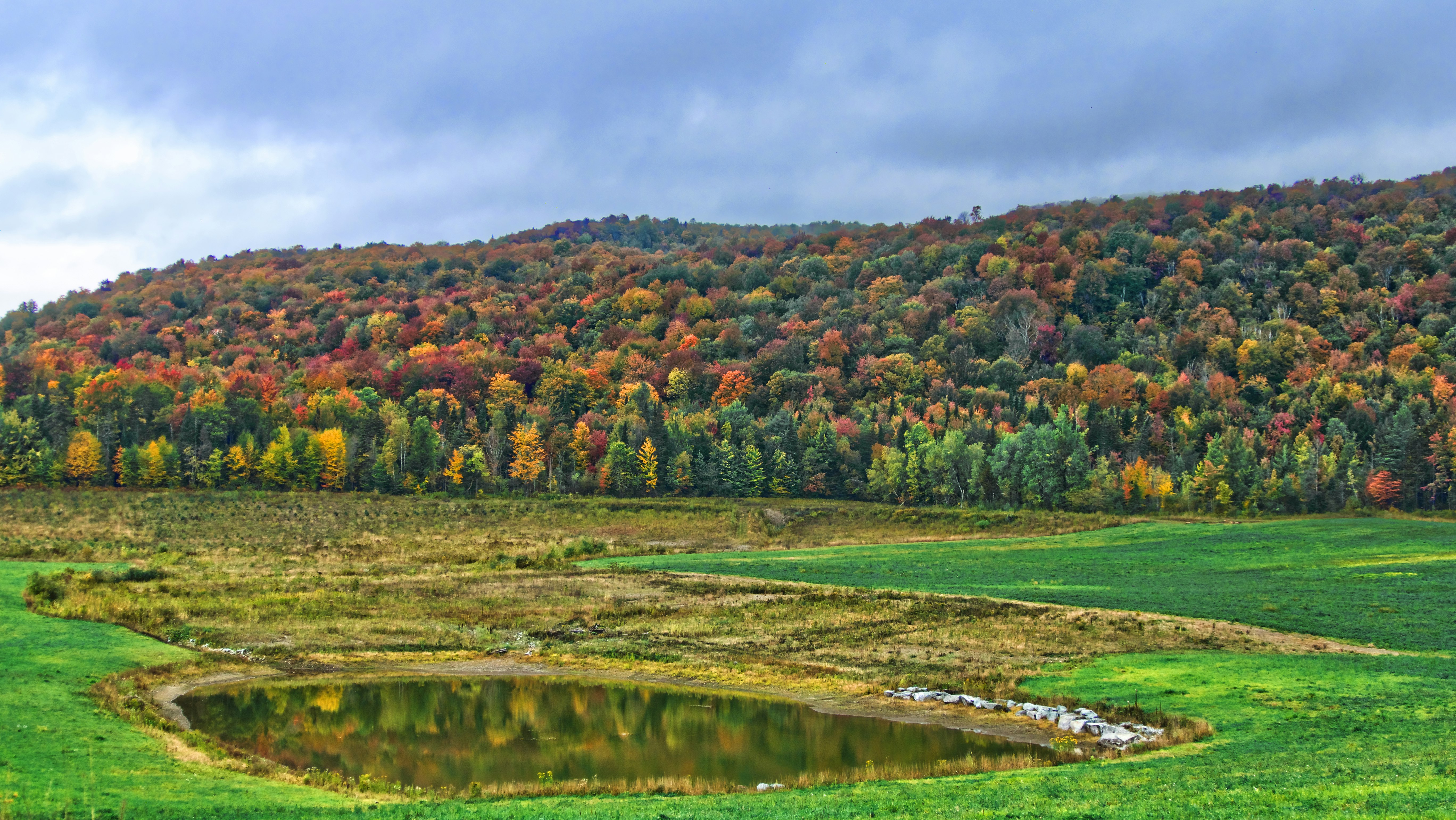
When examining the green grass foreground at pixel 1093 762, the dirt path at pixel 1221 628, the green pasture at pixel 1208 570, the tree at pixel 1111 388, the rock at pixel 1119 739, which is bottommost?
the green pasture at pixel 1208 570

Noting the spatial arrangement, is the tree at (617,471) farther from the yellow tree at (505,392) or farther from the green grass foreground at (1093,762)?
the green grass foreground at (1093,762)

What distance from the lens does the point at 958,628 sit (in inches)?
1614

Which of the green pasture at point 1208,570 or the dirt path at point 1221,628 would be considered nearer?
the dirt path at point 1221,628

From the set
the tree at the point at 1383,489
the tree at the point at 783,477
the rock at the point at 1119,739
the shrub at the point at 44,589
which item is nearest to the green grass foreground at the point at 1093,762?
the shrub at the point at 44,589

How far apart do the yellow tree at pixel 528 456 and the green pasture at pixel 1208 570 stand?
52.8 m

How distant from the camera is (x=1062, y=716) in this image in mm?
27734

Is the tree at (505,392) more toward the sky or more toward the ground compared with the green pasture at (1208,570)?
more toward the sky

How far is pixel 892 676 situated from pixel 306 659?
2248cm

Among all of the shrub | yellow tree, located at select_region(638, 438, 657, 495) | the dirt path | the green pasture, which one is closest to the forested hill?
yellow tree, located at select_region(638, 438, 657, 495)

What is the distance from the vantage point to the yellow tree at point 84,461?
4500 inches

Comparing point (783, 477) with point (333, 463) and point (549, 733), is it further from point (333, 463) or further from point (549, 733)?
point (549, 733)

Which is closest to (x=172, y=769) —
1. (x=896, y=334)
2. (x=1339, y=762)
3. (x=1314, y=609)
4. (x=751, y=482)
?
(x=1339, y=762)

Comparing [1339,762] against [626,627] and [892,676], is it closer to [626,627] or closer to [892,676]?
[892,676]

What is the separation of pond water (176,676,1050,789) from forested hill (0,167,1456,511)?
261 feet
